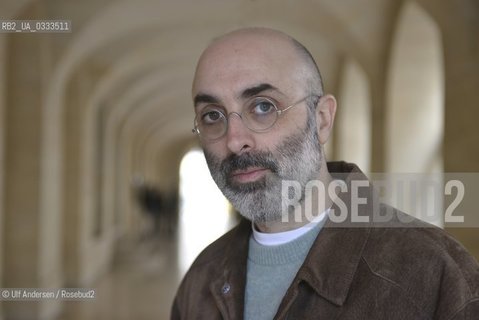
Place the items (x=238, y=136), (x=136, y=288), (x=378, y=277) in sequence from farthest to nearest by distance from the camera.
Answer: (x=136, y=288) → (x=238, y=136) → (x=378, y=277)

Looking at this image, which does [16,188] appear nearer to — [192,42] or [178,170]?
[192,42]

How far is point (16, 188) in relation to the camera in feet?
25.8

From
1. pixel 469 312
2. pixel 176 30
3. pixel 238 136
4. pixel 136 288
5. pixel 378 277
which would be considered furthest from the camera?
pixel 136 288

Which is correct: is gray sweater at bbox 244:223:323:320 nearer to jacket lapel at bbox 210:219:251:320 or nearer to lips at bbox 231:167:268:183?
jacket lapel at bbox 210:219:251:320

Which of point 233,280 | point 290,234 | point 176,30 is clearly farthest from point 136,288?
point 290,234

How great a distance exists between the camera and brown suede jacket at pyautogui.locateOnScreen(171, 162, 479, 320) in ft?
4.27

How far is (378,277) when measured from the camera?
4.51 feet

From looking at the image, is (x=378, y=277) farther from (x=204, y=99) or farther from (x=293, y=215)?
(x=204, y=99)

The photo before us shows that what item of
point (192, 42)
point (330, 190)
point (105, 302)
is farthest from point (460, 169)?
point (192, 42)

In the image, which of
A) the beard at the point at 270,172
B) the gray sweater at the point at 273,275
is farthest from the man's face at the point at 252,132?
the gray sweater at the point at 273,275

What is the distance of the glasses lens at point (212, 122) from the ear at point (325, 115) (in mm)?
295

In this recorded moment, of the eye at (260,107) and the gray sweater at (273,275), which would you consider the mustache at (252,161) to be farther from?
the gray sweater at (273,275)

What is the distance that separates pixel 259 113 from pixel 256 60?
15 centimetres

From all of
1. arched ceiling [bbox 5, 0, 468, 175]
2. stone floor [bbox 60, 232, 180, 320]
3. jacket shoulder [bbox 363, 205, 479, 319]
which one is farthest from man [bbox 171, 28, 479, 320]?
stone floor [bbox 60, 232, 180, 320]
